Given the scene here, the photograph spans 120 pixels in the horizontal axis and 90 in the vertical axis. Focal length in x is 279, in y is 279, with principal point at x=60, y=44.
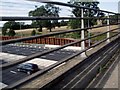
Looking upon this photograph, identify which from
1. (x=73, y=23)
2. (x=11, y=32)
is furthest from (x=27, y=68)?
(x=73, y=23)

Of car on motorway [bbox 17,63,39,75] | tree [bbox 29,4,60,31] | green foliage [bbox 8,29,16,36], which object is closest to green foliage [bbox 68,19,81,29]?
tree [bbox 29,4,60,31]

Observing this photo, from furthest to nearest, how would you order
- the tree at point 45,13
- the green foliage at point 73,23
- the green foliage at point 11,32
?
the green foliage at point 73,23 < the tree at point 45,13 < the green foliage at point 11,32

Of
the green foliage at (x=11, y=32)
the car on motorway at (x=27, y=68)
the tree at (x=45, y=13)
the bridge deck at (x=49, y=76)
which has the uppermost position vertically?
the tree at (x=45, y=13)

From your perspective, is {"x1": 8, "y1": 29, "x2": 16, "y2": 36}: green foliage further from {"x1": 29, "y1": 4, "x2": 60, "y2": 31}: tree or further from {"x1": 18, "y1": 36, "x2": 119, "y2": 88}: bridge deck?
{"x1": 18, "y1": 36, "x2": 119, "y2": 88}: bridge deck

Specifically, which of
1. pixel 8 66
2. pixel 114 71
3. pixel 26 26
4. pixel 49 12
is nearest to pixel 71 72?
pixel 114 71

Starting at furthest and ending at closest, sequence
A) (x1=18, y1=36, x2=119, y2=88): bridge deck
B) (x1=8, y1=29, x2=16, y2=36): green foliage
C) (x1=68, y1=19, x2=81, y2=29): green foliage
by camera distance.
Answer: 1. (x1=68, y1=19, x2=81, y2=29): green foliage
2. (x1=18, y1=36, x2=119, y2=88): bridge deck
3. (x1=8, y1=29, x2=16, y2=36): green foliage


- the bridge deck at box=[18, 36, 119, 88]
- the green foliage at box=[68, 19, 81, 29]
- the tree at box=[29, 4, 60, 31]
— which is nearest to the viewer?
the tree at box=[29, 4, 60, 31]

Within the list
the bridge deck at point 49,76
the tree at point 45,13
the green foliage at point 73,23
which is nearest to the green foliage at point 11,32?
the tree at point 45,13

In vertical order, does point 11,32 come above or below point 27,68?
above

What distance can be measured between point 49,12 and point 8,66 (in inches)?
44.3

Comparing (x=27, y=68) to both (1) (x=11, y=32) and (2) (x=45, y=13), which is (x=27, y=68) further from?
(1) (x=11, y=32)

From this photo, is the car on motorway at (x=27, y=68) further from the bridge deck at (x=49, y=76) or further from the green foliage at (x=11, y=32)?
the green foliage at (x=11, y=32)

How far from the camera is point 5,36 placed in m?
2.53

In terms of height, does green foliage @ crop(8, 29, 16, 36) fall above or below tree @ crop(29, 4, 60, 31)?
below
